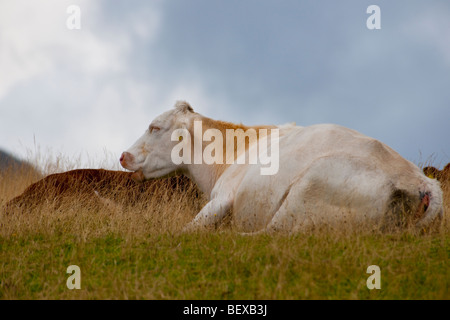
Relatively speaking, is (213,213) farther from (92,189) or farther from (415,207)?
(92,189)

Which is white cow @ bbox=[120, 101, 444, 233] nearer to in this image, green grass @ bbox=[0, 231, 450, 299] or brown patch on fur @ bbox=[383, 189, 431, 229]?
brown patch on fur @ bbox=[383, 189, 431, 229]

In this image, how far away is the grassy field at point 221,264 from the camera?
17.3 feet

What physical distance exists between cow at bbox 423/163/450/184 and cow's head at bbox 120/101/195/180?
20.6 feet

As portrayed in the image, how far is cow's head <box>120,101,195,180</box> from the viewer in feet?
33.0

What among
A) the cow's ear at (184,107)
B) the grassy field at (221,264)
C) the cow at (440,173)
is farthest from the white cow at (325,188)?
the cow at (440,173)

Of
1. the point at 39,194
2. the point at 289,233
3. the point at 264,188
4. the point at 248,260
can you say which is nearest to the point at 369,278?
the point at 248,260

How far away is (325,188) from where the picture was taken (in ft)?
22.7

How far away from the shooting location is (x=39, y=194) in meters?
11.1

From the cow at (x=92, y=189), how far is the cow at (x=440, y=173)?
575cm

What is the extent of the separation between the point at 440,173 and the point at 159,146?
7093mm

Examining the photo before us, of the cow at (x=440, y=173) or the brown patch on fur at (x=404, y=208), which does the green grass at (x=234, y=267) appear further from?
the cow at (x=440, y=173)

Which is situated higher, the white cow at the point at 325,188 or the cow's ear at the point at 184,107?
the cow's ear at the point at 184,107

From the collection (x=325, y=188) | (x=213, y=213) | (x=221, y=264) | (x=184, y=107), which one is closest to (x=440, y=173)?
(x=184, y=107)
